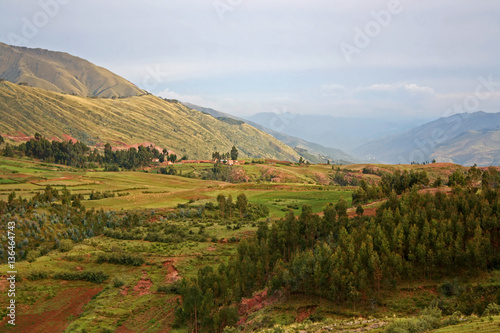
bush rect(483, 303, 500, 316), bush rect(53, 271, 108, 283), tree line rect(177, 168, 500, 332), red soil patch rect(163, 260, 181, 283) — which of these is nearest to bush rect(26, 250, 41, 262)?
bush rect(53, 271, 108, 283)

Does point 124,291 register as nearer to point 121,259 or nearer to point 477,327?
point 121,259

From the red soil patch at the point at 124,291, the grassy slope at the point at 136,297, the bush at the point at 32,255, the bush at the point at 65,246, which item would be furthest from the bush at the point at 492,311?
the bush at the point at 65,246

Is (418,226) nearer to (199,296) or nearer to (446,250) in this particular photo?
(446,250)

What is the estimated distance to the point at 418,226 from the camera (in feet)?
175

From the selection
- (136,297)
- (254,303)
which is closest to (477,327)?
(254,303)

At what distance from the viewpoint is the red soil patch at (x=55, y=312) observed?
4922cm

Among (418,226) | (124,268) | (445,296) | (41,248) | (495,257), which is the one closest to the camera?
(445,296)

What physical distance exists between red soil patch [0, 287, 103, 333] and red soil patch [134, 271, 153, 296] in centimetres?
568

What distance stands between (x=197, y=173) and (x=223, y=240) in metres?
122

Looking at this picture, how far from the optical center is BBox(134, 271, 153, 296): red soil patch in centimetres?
5928

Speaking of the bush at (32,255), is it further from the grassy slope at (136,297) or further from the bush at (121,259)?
the bush at (121,259)

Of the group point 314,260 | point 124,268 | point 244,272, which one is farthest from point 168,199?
point 314,260

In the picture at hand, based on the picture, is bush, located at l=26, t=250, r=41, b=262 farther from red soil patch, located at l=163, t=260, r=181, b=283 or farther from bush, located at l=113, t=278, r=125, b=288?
red soil patch, located at l=163, t=260, r=181, b=283

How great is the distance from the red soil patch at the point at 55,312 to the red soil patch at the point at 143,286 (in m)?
5.68
